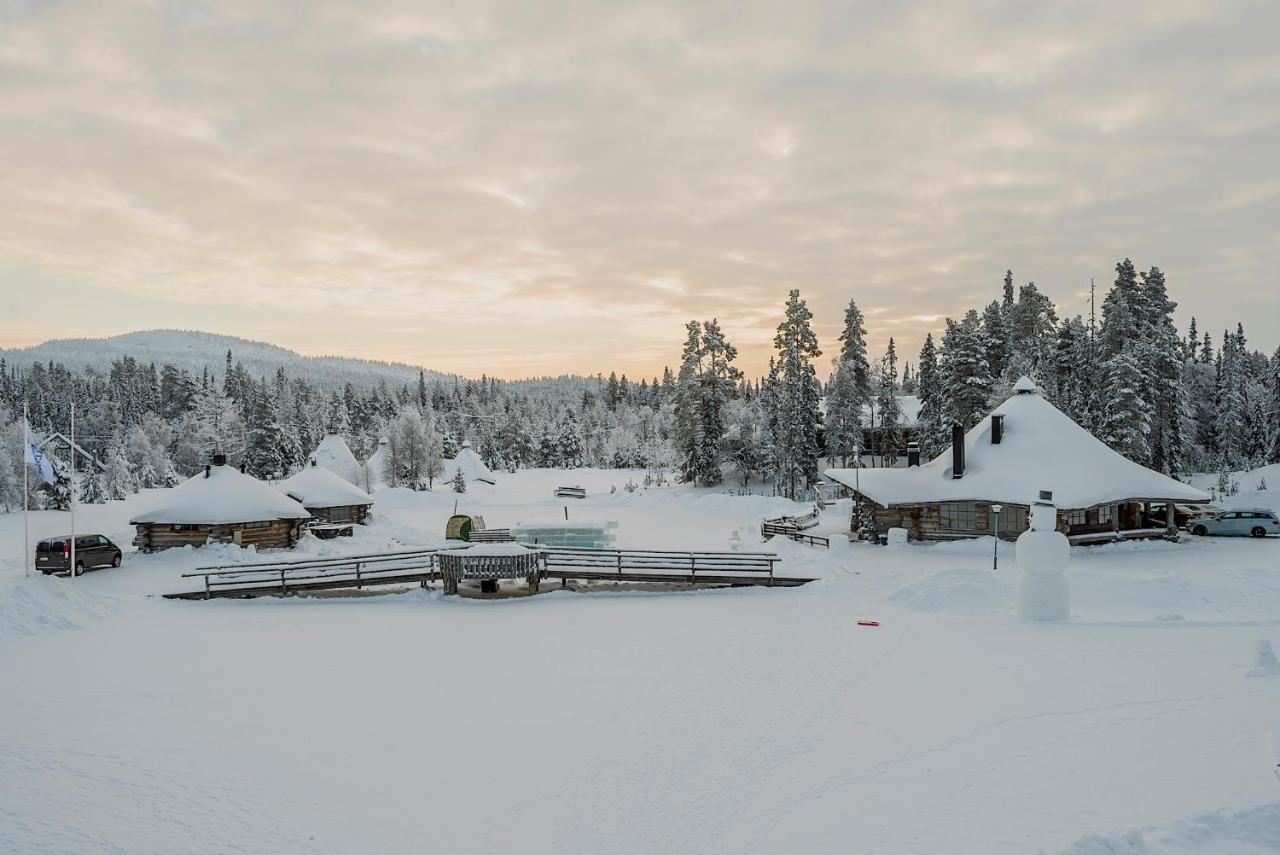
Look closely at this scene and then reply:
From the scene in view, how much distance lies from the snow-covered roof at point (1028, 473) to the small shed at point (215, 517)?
26.1 m

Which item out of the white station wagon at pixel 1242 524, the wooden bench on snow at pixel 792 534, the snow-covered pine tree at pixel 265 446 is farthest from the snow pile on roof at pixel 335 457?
the white station wagon at pixel 1242 524

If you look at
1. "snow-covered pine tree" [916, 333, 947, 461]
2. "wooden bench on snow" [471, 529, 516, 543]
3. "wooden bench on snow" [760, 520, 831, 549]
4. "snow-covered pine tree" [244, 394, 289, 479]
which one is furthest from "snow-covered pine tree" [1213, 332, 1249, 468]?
"snow-covered pine tree" [244, 394, 289, 479]

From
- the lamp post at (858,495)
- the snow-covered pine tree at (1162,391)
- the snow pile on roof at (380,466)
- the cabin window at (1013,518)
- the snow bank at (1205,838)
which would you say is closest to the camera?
the snow bank at (1205,838)

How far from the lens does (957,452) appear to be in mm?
32000

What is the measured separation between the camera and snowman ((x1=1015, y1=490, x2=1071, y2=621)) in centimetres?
1741

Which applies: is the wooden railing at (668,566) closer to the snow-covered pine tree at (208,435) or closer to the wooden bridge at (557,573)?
the wooden bridge at (557,573)

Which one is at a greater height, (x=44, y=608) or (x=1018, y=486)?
(x=1018, y=486)

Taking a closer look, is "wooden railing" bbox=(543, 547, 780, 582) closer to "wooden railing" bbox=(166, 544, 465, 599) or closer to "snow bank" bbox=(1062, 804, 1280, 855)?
"wooden railing" bbox=(166, 544, 465, 599)

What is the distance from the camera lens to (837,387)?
63.1 metres

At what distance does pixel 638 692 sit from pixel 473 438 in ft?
373

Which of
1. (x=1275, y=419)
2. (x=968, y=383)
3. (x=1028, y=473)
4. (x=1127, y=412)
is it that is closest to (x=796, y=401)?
(x=968, y=383)

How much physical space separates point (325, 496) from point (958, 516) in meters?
34.1

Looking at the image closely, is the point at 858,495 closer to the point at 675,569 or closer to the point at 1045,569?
the point at 675,569

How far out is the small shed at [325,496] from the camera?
4259 cm
